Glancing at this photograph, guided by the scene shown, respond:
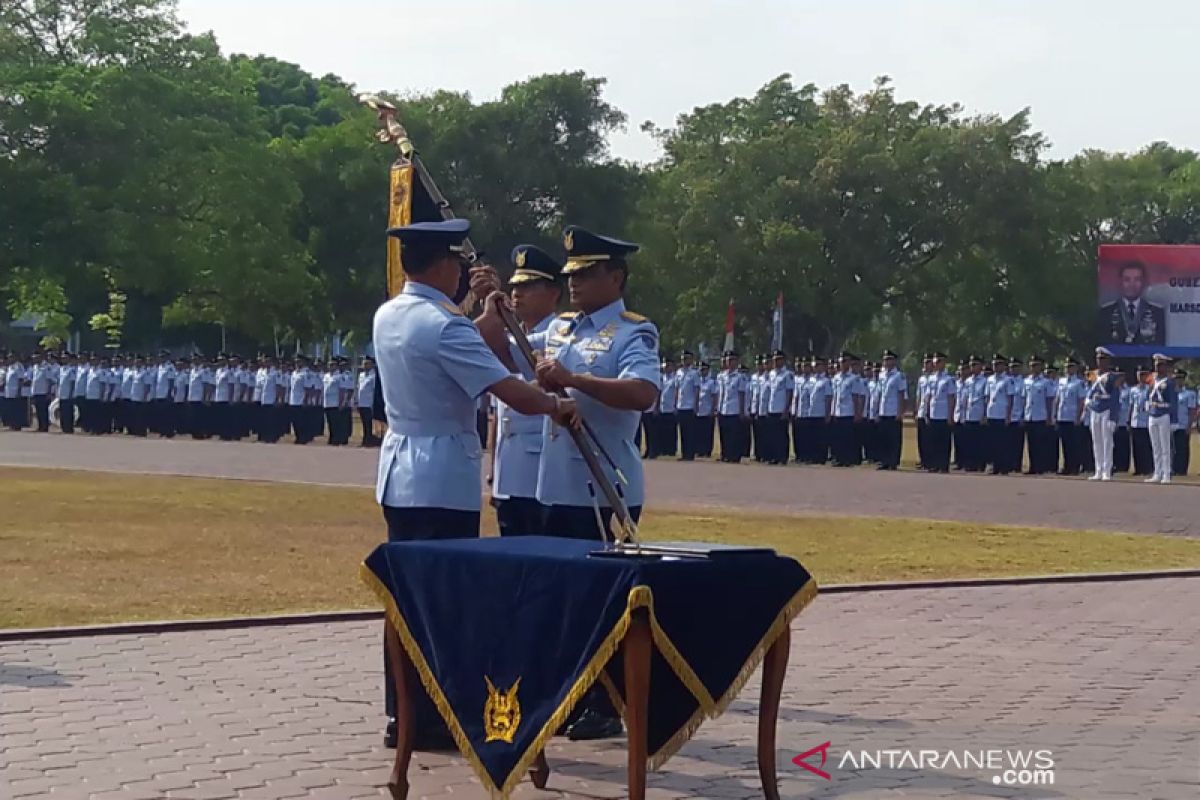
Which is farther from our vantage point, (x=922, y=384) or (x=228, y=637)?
(x=922, y=384)

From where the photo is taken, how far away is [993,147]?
173ft

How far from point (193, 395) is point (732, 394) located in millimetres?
13383

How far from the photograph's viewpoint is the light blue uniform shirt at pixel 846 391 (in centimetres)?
3005

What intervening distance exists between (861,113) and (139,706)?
51.9m

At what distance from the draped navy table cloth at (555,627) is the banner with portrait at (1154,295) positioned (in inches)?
1718

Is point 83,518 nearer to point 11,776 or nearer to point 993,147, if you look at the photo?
point 11,776

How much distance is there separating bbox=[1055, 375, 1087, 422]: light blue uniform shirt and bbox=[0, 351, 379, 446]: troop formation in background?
12615 mm

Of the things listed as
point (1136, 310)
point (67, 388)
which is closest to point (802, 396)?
point (67, 388)

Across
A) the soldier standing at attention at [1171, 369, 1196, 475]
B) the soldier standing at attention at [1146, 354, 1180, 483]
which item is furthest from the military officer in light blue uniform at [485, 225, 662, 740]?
the soldier standing at attention at [1171, 369, 1196, 475]

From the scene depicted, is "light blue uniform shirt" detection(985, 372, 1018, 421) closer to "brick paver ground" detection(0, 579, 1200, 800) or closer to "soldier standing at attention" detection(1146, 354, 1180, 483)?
"soldier standing at attention" detection(1146, 354, 1180, 483)

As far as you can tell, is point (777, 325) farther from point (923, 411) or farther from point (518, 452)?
point (518, 452)

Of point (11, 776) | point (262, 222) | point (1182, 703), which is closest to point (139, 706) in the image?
point (11, 776)

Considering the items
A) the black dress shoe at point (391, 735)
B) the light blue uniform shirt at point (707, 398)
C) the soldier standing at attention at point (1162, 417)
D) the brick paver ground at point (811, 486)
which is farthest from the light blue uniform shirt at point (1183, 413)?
the black dress shoe at point (391, 735)

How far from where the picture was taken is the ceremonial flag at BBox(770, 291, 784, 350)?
5122 centimetres
